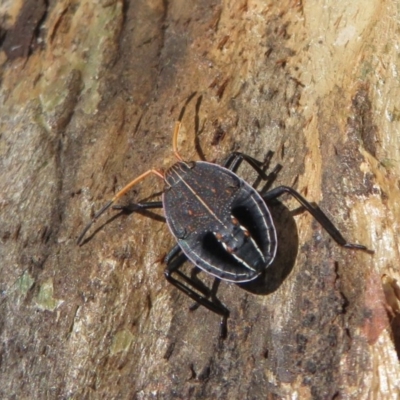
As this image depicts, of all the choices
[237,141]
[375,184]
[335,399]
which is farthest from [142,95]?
[335,399]

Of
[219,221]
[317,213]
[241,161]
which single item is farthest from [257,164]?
[317,213]

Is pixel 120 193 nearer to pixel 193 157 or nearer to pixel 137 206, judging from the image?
pixel 137 206

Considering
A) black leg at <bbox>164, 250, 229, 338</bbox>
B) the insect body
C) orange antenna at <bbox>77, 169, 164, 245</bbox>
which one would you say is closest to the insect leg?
the insect body

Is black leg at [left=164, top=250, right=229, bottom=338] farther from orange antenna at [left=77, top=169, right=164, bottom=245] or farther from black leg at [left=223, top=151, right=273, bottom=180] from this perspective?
black leg at [left=223, top=151, right=273, bottom=180]

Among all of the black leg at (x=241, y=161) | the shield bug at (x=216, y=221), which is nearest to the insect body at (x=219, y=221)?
the shield bug at (x=216, y=221)

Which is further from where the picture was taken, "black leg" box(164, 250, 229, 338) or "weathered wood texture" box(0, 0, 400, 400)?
"black leg" box(164, 250, 229, 338)

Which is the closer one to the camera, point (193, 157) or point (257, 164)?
point (257, 164)

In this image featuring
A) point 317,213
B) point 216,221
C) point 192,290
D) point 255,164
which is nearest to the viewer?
point 317,213
